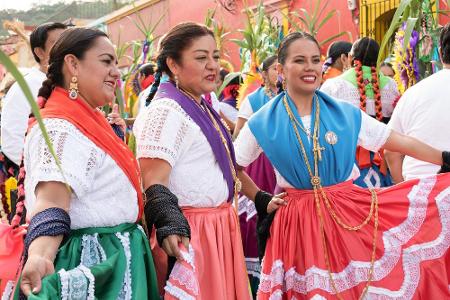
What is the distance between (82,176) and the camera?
2.26 meters

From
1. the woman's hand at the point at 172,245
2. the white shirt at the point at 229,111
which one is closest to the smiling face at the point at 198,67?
the woman's hand at the point at 172,245

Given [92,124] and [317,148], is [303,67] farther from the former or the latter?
[92,124]

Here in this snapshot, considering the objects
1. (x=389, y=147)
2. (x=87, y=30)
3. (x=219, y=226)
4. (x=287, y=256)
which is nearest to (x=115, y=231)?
(x=219, y=226)

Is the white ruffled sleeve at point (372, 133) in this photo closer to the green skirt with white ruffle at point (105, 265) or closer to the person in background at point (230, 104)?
the green skirt with white ruffle at point (105, 265)

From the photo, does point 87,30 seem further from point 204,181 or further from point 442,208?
point 442,208

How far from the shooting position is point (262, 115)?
3354 millimetres

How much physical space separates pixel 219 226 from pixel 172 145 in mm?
425

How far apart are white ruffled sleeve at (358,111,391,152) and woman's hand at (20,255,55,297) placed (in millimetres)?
1819

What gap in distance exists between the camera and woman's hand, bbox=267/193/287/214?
3192 millimetres

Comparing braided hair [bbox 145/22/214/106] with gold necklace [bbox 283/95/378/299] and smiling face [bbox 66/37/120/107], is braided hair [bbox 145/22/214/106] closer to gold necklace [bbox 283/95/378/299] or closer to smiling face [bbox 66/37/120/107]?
smiling face [bbox 66/37/120/107]

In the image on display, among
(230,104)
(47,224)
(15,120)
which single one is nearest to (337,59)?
(230,104)

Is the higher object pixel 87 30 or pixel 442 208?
pixel 87 30

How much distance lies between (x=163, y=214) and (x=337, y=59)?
12.3 feet

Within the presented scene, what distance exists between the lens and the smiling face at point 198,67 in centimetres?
294
